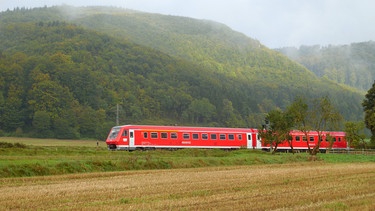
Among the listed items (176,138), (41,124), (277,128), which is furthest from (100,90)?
(277,128)

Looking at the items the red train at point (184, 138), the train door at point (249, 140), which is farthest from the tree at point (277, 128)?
the train door at point (249, 140)

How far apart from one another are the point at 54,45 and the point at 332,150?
374 ft

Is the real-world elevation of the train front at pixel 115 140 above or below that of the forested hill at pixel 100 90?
below

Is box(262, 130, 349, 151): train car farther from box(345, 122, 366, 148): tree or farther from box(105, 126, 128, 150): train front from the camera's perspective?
A: box(105, 126, 128, 150): train front

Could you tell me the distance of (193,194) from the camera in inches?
689

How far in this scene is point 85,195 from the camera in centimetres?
1759

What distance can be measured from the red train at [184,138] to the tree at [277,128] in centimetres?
286

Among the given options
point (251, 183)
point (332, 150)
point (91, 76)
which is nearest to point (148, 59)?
point (91, 76)

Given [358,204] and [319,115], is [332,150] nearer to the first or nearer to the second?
[319,115]

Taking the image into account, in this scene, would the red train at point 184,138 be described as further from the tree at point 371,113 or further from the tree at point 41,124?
the tree at point 41,124

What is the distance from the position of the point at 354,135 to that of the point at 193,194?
64.0m

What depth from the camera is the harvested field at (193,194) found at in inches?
586

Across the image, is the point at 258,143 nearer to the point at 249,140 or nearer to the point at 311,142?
the point at 249,140

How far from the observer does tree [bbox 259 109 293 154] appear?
5819 cm
